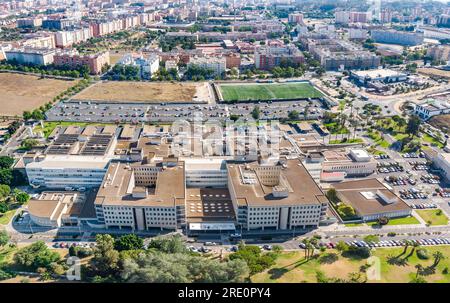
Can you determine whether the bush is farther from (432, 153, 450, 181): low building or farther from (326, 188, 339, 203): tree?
(432, 153, 450, 181): low building

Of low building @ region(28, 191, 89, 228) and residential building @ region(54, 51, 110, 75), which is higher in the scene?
residential building @ region(54, 51, 110, 75)

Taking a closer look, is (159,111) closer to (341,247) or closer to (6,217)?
(6,217)

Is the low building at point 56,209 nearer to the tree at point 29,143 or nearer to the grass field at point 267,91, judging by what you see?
the tree at point 29,143

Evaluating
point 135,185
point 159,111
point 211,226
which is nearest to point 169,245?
point 211,226

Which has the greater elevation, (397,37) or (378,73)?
(397,37)

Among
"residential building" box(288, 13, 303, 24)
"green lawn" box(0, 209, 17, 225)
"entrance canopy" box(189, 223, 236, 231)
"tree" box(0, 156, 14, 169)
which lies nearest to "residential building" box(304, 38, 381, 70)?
"residential building" box(288, 13, 303, 24)

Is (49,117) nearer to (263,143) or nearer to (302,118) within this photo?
(263,143)

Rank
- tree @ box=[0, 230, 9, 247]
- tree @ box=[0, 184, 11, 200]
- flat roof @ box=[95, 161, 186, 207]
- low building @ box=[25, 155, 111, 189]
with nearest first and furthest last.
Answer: tree @ box=[0, 230, 9, 247] → flat roof @ box=[95, 161, 186, 207] → tree @ box=[0, 184, 11, 200] → low building @ box=[25, 155, 111, 189]
